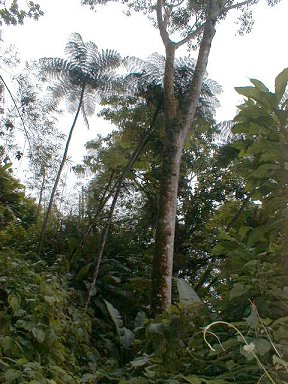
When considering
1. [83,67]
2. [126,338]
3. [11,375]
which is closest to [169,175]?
[126,338]

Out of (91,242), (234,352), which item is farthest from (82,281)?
(234,352)

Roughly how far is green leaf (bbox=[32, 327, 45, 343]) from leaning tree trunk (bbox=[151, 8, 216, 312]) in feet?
6.62

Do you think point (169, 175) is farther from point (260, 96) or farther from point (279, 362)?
point (279, 362)

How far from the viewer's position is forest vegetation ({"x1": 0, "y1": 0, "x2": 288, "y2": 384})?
6.13 feet

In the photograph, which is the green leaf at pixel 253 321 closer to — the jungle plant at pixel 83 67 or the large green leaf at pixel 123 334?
the large green leaf at pixel 123 334

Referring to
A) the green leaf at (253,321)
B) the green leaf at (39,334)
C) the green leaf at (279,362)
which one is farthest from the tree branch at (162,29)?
the green leaf at (279,362)

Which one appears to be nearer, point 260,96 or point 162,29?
point 260,96

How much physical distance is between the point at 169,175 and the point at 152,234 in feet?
17.5

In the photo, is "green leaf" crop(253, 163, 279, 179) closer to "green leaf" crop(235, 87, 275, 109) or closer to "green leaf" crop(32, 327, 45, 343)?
"green leaf" crop(235, 87, 275, 109)

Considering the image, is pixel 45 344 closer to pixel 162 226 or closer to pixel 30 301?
pixel 30 301

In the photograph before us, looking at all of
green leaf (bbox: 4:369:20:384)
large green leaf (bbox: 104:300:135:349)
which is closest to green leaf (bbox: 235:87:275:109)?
green leaf (bbox: 4:369:20:384)

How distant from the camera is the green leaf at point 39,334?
140 inches

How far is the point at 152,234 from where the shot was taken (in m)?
11.5

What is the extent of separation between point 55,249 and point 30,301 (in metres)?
5.45
